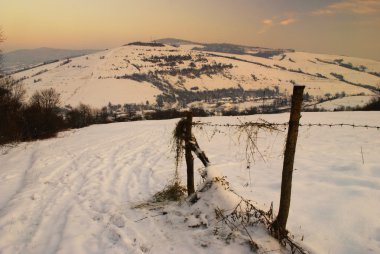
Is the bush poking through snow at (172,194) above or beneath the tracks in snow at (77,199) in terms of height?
above

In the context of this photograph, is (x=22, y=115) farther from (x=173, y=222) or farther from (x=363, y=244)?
(x=363, y=244)

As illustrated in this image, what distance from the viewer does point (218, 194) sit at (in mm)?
6781

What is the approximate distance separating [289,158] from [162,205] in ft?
13.5

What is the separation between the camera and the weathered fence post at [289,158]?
5.13m

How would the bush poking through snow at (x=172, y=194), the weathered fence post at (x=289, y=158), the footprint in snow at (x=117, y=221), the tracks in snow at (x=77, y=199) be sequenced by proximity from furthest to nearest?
the bush poking through snow at (x=172, y=194) < the footprint in snow at (x=117, y=221) < the tracks in snow at (x=77, y=199) < the weathered fence post at (x=289, y=158)

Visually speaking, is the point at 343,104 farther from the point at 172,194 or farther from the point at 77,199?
the point at 77,199

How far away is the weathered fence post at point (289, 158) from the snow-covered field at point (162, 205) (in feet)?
1.02

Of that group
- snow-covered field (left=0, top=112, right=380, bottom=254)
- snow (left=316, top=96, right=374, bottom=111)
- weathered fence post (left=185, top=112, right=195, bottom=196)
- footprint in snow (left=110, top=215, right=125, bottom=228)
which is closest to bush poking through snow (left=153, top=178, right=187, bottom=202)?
snow-covered field (left=0, top=112, right=380, bottom=254)

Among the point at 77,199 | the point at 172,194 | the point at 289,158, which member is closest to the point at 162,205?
the point at 172,194

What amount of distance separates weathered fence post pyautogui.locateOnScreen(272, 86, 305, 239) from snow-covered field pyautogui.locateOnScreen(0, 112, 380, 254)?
31 centimetres

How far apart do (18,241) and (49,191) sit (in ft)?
13.1

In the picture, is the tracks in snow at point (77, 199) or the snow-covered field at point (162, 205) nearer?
the snow-covered field at point (162, 205)

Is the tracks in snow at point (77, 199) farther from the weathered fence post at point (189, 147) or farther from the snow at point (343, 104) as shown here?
the snow at point (343, 104)

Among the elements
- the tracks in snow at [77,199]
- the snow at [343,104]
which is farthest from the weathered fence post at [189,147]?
the snow at [343,104]
